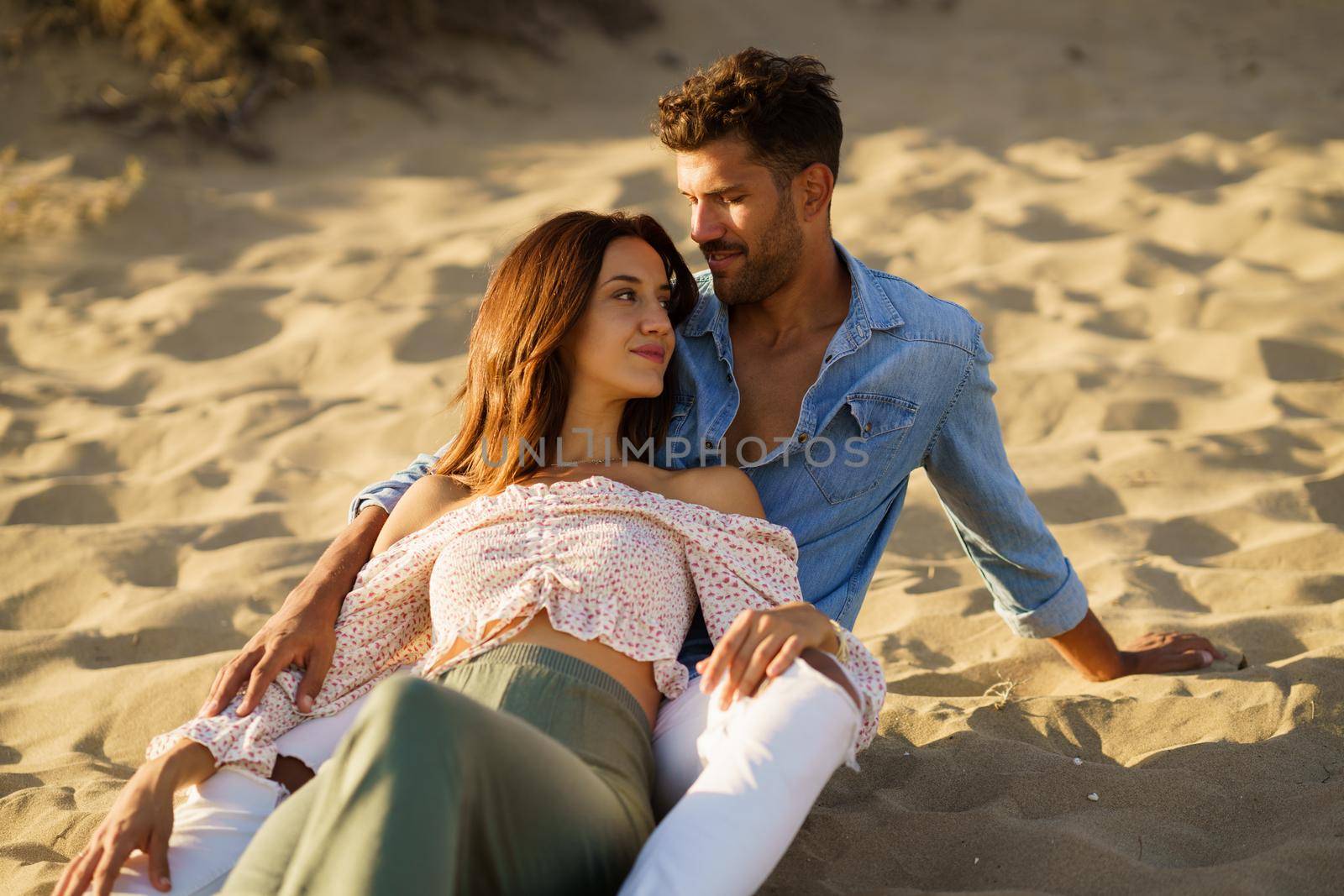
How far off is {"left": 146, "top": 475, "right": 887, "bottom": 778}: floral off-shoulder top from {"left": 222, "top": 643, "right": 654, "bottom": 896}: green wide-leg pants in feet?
1.01

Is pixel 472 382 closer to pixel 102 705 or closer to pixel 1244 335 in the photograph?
pixel 102 705

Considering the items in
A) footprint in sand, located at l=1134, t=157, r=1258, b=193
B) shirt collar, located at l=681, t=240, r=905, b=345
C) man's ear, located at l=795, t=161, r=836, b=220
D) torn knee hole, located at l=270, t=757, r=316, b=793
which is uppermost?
footprint in sand, located at l=1134, t=157, r=1258, b=193

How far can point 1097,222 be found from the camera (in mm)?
6164

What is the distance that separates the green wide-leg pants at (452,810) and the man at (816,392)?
739mm

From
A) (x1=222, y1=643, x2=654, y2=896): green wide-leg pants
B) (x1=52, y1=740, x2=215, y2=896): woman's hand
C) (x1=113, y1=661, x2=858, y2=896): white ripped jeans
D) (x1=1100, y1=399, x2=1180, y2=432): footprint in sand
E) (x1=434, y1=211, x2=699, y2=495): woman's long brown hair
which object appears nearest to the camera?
(x1=222, y1=643, x2=654, y2=896): green wide-leg pants

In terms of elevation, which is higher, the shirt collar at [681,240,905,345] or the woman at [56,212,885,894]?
the shirt collar at [681,240,905,345]

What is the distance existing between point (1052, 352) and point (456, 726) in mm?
3923

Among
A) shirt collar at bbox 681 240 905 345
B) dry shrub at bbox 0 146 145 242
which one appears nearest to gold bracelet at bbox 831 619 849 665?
shirt collar at bbox 681 240 905 345

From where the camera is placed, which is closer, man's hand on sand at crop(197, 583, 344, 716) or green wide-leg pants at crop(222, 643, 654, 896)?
green wide-leg pants at crop(222, 643, 654, 896)

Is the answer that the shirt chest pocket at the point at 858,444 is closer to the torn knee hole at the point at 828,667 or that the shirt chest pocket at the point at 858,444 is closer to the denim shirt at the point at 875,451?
the denim shirt at the point at 875,451

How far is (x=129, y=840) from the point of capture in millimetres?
2111

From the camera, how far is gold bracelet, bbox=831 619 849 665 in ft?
7.63

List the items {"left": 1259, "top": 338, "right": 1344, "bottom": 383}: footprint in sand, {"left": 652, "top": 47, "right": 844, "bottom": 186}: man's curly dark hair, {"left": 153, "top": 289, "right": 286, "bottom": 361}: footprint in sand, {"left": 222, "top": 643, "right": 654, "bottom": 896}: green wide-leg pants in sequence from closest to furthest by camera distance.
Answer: {"left": 222, "top": 643, "right": 654, "bottom": 896}: green wide-leg pants
{"left": 652, "top": 47, "right": 844, "bottom": 186}: man's curly dark hair
{"left": 1259, "top": 338, "right": 1344, "bottom": 383}: footprint in sand
{"left": 153, "top": 289, "right": 286, "bottom": 361}: footprint in sand

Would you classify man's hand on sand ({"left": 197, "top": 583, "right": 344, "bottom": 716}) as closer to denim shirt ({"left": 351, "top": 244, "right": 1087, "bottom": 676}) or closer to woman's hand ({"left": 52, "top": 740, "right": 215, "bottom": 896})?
woman's hand ({"left": 52, "top": 740, "right": 215, "bottom": 896})
